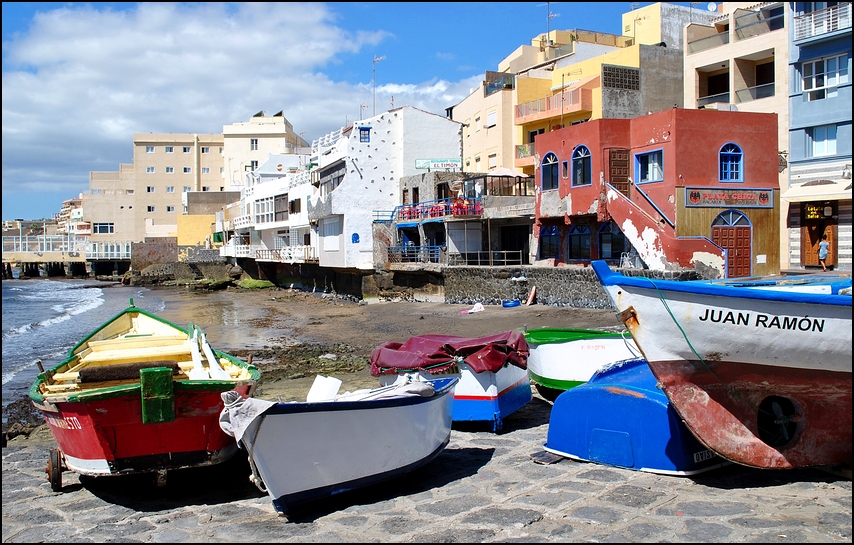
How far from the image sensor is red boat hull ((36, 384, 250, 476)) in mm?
7598

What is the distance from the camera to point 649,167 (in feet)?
86.2

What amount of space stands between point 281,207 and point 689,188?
120 ft

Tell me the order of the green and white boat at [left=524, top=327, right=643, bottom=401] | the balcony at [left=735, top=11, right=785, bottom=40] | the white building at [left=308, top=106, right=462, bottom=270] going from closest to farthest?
the green and white boat at [left=524, top=327, right=643, bottom=401] → the balcony at [left=735, top=11, right=785, bottom=40] → the white building at [left=308, top=106, right=462, bottom=270]

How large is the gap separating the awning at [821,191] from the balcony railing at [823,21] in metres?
6.24

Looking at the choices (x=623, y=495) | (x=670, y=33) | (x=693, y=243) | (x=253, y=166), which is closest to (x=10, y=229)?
(x=253, y=166)

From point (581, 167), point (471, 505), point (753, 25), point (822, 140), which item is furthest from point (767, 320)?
point (753, 25)

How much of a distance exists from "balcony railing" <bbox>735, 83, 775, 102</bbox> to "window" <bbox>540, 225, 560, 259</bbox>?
1103 cm

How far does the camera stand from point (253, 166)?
275 ft

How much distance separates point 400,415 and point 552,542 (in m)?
2.21

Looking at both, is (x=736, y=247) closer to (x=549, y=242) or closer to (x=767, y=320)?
(x=549, y=242)

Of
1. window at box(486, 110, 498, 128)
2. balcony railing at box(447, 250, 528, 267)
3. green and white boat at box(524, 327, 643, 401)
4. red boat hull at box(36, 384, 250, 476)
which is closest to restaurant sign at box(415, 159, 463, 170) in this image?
window at box(486, 110, 498, 128)

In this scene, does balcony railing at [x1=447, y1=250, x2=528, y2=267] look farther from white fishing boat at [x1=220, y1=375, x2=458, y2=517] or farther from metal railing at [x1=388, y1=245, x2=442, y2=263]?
white fishing boat at [x1=220, y1=375, x2=458, y2=517]

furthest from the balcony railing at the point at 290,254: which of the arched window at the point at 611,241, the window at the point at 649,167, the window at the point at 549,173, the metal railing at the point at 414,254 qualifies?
the window at the point at 649,167

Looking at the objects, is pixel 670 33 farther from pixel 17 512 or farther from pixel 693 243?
pixel 17 512
